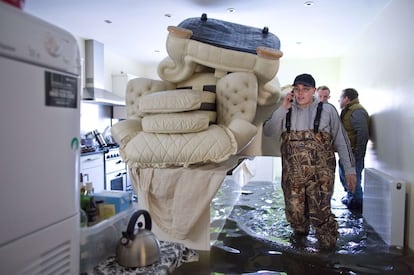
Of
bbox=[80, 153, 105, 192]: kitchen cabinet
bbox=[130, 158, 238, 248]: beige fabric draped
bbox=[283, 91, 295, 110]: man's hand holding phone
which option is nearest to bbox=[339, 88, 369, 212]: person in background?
bbox=[283, 91, 295, 110]: man's hand holding phone

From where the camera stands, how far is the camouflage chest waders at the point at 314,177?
8.76 ft

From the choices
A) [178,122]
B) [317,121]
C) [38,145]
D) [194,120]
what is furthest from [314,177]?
[38,145]

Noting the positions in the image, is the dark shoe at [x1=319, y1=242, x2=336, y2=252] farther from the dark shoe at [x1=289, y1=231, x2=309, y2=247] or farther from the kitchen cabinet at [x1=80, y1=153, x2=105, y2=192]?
the kitchen cabinet at [x1=80, y1=153, x2=105, y2=192]

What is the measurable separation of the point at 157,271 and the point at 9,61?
752 mm

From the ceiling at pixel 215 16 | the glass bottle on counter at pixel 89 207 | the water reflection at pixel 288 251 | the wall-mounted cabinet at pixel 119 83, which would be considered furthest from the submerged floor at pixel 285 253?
the wall-mounted cabinet at pixel 119 83

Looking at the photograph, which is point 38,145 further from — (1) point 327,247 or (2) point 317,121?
(1) point 327,247

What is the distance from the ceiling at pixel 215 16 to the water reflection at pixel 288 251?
7.58 ft

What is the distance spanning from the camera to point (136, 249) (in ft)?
3.44

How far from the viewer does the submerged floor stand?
7.45ft

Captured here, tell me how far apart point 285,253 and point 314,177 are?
67cm

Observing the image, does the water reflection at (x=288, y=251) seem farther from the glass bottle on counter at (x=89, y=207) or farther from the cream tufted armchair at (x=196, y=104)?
the glass bottle on counter at (x=89, y=207)

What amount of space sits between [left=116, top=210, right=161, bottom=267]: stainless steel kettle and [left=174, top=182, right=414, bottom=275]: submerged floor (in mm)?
1202

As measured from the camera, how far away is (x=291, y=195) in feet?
9.20

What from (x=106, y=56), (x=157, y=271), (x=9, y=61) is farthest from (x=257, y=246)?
(x=106, y=56)
